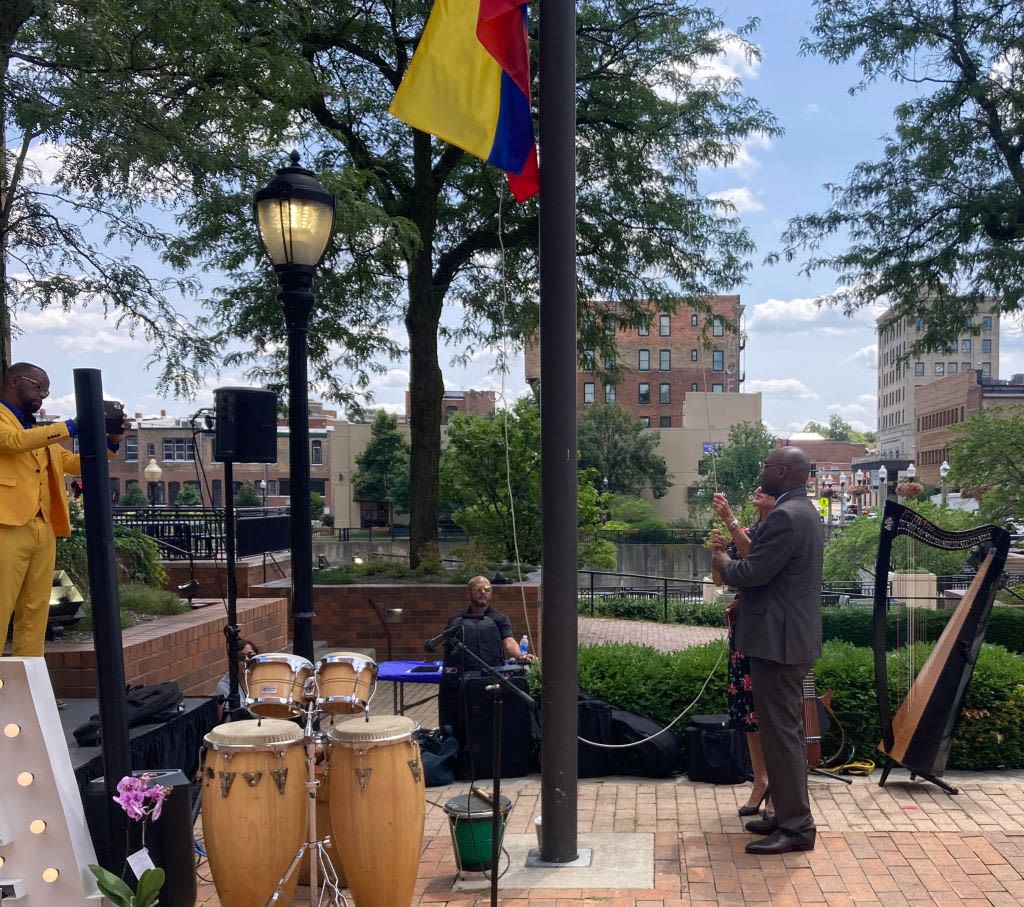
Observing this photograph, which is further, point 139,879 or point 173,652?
point 173,652

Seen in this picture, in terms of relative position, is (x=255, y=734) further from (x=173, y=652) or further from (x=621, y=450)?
(x=621, y=450)

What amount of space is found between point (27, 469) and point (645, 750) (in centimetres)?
437

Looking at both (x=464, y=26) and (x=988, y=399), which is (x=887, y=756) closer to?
(x=464, y=26)

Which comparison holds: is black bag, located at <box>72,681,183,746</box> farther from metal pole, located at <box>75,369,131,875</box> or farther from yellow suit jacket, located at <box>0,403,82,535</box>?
metal pole, located at <box>75,369,131,875</box>

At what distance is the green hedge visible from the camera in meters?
6.93

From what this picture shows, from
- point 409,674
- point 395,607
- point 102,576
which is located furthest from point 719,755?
point 395,607

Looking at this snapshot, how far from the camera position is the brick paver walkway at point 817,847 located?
4789mm

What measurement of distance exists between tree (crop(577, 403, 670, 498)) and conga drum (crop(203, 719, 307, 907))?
6084 cm

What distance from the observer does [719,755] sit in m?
6.75

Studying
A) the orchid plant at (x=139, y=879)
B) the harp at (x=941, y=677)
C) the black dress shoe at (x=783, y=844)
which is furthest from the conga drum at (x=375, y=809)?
the harp at (x=941, y=677)

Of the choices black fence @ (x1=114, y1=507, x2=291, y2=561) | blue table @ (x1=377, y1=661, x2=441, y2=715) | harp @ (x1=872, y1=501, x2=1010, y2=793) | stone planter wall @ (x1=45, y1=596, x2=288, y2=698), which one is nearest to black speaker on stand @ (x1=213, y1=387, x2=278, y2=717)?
stone planter wall @ (x1=45, y1=596, x2=288, y2=698)

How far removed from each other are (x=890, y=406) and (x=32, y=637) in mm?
137402

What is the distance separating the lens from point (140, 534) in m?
11.2

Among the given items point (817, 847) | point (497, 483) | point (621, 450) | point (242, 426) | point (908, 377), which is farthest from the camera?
point (908, 377)
